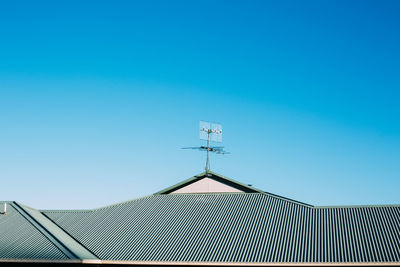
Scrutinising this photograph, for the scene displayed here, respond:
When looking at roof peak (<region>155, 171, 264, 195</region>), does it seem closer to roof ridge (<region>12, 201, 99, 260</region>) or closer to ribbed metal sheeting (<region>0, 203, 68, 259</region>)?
roof ridge (<region>12, 201, 99, 260</region>)

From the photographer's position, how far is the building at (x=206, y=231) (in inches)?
1179

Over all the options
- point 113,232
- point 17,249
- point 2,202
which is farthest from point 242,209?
point 2,202

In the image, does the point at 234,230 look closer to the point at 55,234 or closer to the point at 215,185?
the point at 215,185

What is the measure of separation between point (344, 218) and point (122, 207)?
1762cm

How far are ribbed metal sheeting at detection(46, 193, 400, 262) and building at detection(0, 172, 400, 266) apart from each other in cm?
6

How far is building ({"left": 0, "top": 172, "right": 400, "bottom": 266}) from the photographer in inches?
1179

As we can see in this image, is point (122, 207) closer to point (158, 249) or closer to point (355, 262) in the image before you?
point (158, 249)

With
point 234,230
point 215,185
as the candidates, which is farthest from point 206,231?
point 215,185

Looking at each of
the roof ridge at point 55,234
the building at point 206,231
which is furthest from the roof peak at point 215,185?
the roof ridge at point 55,234

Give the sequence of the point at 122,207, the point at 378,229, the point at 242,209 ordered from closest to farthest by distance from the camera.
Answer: the point at 378,229, the point at 242,209, the point at 122,207

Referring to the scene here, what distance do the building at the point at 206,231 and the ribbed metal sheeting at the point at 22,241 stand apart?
0.07 metres

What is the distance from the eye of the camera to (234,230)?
34.1 meters

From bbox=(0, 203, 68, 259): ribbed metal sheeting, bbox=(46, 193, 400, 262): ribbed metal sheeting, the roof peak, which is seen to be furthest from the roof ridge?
the roof peak

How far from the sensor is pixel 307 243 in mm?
31234
